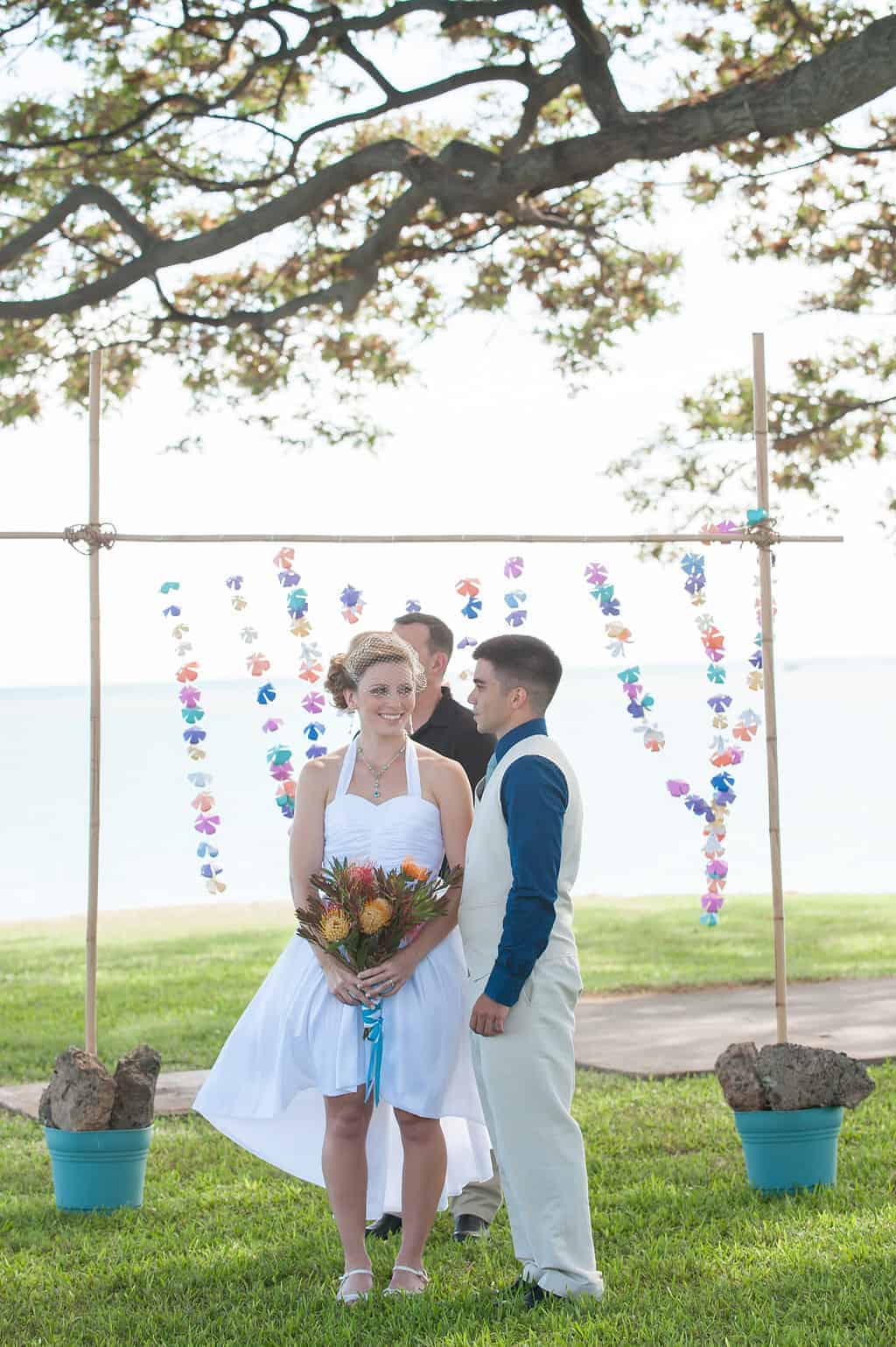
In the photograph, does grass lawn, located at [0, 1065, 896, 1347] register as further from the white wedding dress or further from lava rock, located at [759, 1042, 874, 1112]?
the white wedding dress

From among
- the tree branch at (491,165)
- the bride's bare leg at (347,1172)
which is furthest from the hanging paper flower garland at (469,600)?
the tree branch at (491,165)

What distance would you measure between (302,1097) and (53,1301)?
0.85m

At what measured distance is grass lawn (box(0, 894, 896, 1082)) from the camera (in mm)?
8297

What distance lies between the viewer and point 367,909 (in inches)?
154

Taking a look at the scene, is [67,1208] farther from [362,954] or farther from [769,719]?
[769,719]

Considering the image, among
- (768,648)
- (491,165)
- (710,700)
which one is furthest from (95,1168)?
(491,165)

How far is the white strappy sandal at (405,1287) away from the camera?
4027 millimetres

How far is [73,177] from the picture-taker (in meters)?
9.91

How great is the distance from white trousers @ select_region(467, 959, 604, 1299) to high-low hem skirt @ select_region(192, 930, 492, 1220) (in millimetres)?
197

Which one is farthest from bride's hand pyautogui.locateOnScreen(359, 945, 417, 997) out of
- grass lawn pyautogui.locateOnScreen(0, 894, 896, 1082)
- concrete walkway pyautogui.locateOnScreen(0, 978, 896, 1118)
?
grass lawn pyautogui.locateOnScreen(0, 894, 896, 1082)

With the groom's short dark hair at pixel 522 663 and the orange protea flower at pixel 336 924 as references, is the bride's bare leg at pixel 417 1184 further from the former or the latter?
the groom's short dark hair at pixel 522 663

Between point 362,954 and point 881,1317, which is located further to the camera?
point 362,954

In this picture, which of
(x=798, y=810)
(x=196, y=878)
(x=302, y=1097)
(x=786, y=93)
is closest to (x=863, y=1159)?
(x=302, y=1097)

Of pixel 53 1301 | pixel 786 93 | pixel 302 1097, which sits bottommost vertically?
pixel 53 1301
